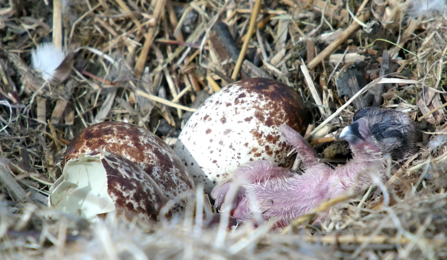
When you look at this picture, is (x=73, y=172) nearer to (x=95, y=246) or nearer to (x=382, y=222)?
(x=95, y=246)

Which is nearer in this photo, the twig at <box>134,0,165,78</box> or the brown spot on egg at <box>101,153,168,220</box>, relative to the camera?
the brown spot on egg at <box>101,153,168,220</box>

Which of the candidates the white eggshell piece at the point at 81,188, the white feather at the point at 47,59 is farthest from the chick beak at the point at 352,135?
the white feather at the point at 47,59

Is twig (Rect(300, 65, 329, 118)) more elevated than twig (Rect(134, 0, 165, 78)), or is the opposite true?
twig (Rect(134, 0, 165, 78))

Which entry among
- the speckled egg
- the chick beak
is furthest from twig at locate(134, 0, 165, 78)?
the chick beak

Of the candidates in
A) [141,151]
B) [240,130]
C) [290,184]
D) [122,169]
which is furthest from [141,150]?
[290,184]

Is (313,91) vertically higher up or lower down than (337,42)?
lower down

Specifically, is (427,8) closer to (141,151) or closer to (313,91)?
(313,91)

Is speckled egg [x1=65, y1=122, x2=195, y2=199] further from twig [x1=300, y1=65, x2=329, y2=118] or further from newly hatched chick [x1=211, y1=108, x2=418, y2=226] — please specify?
twig [x1=300, y1=65, x2=329, y2=118]
